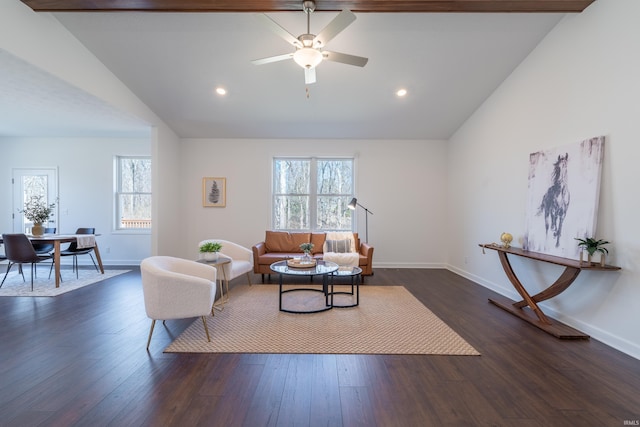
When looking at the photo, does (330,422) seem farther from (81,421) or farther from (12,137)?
(12,137)

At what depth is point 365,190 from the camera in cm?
577

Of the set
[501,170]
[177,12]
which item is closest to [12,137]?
[177,12]

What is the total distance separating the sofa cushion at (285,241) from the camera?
517 centimetres

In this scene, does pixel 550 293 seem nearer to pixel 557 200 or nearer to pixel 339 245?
pixel 557 200

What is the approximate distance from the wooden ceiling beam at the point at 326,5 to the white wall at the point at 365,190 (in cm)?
295

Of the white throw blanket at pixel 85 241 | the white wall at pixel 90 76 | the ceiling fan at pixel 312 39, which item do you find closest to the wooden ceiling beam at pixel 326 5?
the white wall at pixel 90 76

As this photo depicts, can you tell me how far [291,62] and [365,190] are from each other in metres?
2.91

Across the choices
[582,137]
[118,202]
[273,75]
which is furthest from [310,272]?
[118,202]

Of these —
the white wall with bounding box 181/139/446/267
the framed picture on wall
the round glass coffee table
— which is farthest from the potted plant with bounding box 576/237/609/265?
the framed picture on wall

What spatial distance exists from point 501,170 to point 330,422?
13.5ft

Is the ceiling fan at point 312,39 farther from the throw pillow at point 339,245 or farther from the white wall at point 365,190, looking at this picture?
the white wall at point 365,190

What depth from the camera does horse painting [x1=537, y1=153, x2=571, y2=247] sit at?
2947 millimetres

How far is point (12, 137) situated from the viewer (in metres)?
5.75

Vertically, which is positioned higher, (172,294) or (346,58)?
(346,58)
